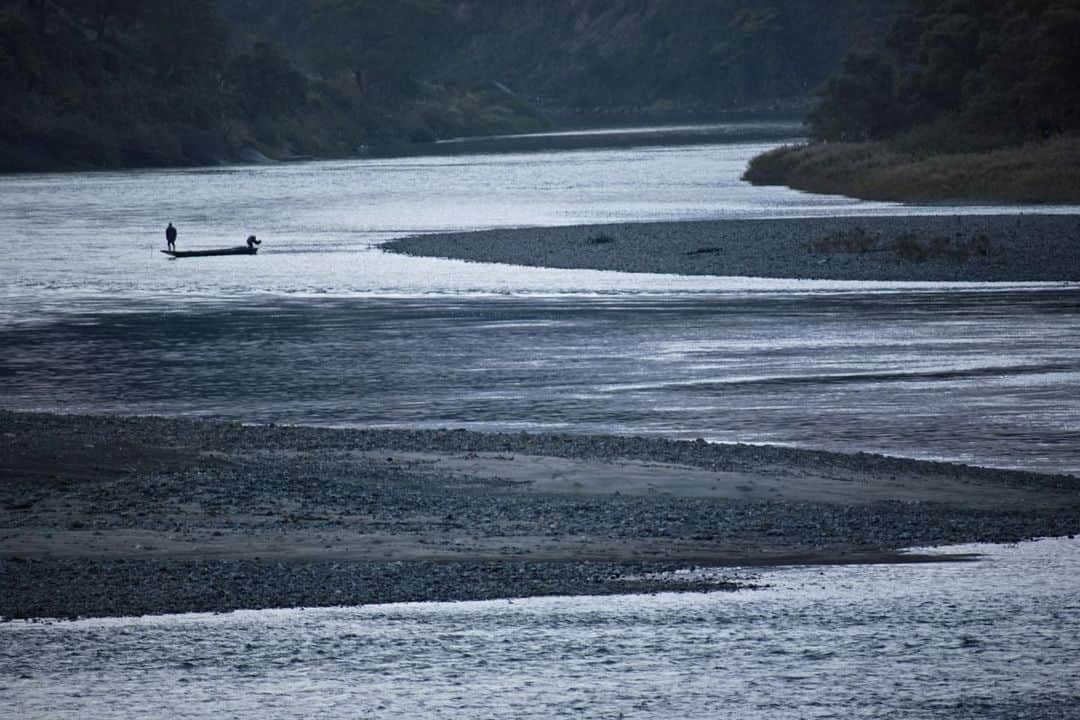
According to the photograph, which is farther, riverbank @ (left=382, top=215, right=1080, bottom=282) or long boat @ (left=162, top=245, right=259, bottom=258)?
long boat @ (left=162, top=245, right=259, bottom=258)

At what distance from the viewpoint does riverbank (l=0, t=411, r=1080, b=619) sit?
16.5 metres

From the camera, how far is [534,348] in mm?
34594

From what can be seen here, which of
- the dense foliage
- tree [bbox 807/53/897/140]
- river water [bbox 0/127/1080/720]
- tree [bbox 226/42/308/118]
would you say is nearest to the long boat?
river water [bbox 0/127/1080/720]

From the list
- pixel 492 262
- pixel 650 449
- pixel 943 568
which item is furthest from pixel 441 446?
pixel 492 262

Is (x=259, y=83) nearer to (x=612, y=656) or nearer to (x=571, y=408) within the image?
(x=571, y=408)

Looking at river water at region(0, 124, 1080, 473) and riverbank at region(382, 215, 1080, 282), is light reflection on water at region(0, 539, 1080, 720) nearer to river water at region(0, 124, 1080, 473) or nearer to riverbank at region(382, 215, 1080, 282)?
river water at region(0, 124, 1080, 473)

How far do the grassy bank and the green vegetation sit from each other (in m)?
0.07

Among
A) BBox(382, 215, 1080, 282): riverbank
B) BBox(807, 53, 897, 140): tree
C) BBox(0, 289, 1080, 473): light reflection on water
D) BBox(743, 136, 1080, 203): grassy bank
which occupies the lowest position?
BBox(0, 289, 1080, 473): light reflection on water

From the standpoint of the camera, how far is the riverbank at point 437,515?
54.2ft

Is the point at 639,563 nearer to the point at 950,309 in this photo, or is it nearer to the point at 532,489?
the point at 532,489

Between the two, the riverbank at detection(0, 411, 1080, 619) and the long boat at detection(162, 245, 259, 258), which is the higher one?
the long boat at detection(162, 245, 259, 258)

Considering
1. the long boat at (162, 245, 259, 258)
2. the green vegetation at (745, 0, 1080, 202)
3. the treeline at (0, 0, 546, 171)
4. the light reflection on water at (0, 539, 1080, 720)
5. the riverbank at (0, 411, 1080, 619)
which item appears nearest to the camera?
the light reflection on water at (0, 539, 1080, 720)

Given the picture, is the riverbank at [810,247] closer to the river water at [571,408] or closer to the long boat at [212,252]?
the river water at [571,408]

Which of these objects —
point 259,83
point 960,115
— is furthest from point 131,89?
point 960,115
